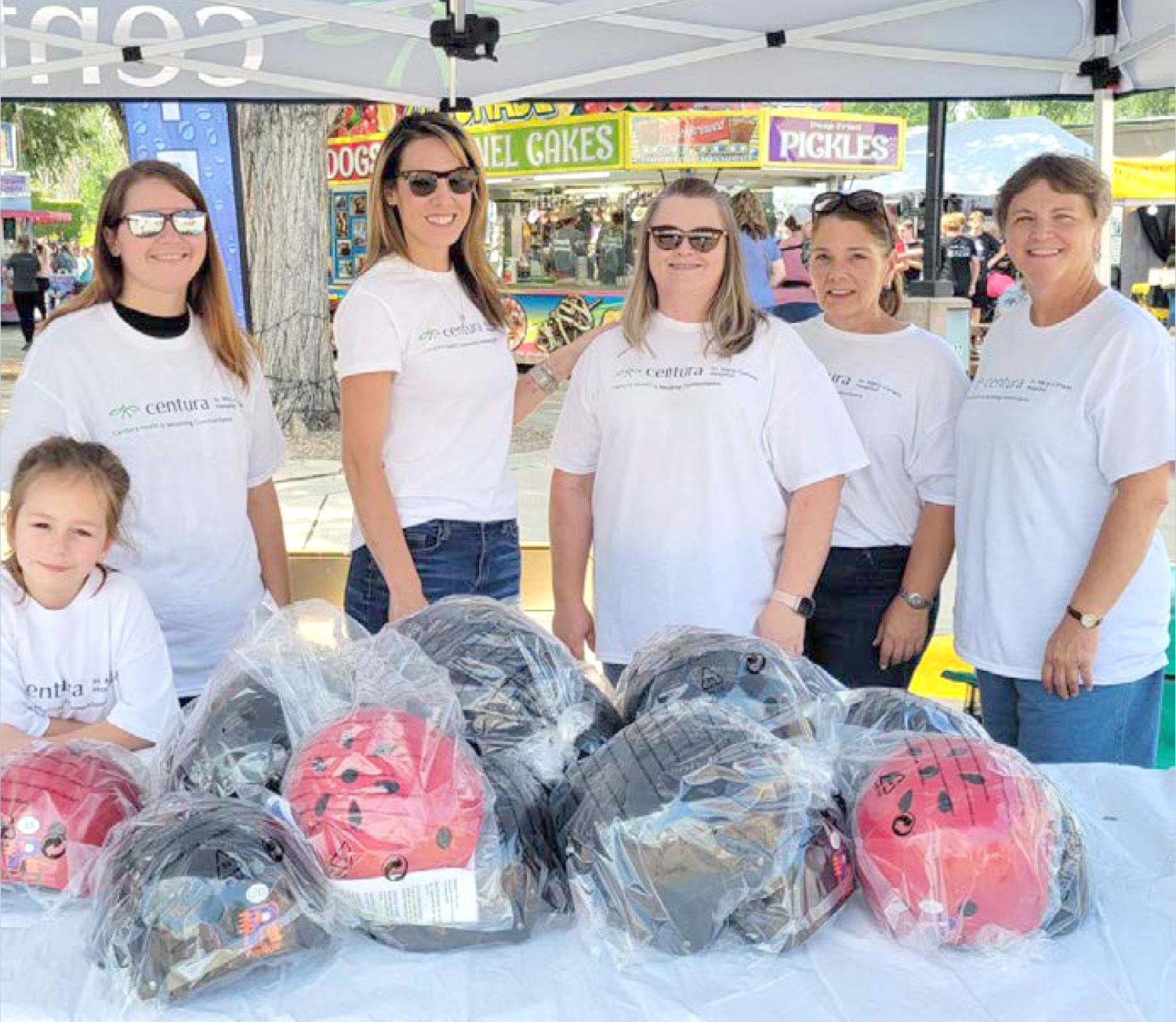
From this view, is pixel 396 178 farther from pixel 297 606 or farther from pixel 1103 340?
pixel 1103 340

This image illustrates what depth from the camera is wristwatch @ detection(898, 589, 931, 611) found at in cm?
280

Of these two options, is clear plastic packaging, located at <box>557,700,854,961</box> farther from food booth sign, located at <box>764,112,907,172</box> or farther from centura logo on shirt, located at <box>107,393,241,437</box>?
food booth sign, located at <box>764,112,907,172</box>

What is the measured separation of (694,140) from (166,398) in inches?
518

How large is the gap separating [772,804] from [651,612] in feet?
3.86

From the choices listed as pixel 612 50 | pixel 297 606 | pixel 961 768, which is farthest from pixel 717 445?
pixel 612 50

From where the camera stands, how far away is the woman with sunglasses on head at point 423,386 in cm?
263

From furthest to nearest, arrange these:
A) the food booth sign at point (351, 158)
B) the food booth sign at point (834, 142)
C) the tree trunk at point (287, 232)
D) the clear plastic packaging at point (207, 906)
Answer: the food booth sign at point (351, 158), the food booth sign at point (834, 142), the tree trunk at point (287, 232), the clear plastic packaging at point (207, 906)

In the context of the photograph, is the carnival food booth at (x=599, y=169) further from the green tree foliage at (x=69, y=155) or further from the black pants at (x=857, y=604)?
the black pants at (x=857, y=604)

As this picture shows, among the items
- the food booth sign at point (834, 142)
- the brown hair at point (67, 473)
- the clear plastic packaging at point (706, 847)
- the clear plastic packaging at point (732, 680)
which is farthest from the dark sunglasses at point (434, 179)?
the food booth sign at point (834, 142)

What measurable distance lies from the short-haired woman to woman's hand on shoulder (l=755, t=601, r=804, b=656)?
37 cm

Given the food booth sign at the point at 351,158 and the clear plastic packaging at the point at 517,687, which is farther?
the food booth sign at the point at 351,158

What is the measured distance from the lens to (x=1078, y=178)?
2.49 metres

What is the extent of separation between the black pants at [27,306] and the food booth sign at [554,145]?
10240mm

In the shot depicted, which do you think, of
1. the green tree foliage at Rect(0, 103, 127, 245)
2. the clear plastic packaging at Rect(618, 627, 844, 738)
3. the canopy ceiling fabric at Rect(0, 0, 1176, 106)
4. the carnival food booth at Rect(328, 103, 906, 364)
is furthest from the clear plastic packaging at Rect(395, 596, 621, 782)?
the carnival food booth at Rect(328, 103, 906, 364)
